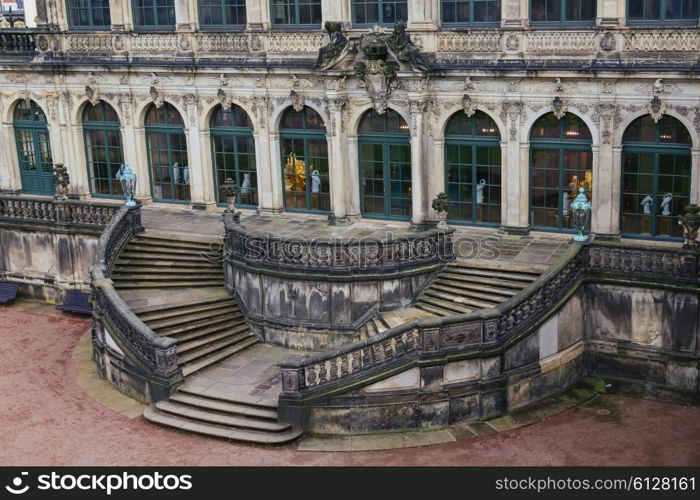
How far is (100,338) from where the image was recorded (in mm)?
30594

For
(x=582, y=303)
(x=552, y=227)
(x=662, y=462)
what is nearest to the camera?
(x=662, y=462)

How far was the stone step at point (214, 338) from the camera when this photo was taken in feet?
97.1

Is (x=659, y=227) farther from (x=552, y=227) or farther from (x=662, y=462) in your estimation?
(x=662, y=462)

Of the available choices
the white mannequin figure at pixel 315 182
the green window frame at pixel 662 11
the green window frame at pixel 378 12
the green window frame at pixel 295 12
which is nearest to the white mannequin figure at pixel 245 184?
the white mannequin figure at pixel 315 182

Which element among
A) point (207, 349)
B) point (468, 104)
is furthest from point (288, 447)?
point (468, 104)

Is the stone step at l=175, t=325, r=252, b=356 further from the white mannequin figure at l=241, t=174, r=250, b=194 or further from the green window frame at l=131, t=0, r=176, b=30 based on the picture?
the green window frame at l=131, t=0, r=176, b=30

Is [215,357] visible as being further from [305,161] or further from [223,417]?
[305,161]

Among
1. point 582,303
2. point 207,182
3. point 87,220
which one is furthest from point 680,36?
point 87,220

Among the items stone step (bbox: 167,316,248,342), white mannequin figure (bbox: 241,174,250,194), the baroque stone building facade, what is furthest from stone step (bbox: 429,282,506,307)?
white mannequin figure (bbox: 241,174,250,194)

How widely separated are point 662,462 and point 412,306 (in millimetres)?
8557

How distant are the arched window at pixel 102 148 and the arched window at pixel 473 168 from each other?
13553mm

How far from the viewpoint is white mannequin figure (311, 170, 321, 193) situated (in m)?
36.6

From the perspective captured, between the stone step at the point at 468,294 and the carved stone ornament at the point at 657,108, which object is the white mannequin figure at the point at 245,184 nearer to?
the stone step at the point at 468,294

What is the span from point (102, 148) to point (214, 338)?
13.3 metres
